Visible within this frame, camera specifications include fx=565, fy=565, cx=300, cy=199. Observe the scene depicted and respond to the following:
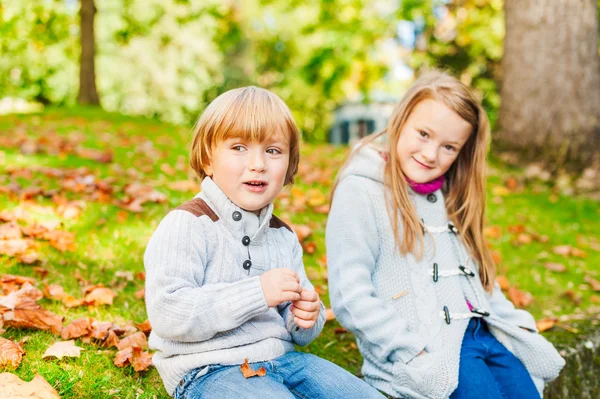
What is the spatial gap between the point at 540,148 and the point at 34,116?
744cm

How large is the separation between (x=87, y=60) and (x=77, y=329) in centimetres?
1124

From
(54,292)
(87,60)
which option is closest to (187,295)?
(54,292)

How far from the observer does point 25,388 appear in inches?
71.4

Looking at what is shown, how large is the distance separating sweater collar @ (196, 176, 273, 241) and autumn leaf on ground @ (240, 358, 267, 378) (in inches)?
17.2

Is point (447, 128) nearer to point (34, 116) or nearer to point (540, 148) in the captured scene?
point (540, 148)

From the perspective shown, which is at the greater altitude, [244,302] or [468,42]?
[468,42]

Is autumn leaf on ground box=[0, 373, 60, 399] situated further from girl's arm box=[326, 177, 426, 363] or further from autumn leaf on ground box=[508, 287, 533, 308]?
autumn leaf on ground box=[508, 287, 533, 308]

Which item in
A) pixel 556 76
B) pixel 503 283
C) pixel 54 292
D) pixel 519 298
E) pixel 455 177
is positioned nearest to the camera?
pixel 54 292

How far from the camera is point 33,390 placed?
1.82m

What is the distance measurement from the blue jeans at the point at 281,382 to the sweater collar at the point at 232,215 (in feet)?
1.52

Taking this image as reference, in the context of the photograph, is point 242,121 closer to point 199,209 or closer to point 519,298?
point 199,209

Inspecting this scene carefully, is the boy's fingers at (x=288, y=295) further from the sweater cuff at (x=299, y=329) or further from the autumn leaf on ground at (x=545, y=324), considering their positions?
the autumn leaf on ground at (x=545, y=324)

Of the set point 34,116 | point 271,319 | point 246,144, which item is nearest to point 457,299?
point 271,319

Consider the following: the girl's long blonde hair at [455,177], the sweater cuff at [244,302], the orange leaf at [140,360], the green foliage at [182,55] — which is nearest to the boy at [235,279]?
the sweater cuff at [244,302]
